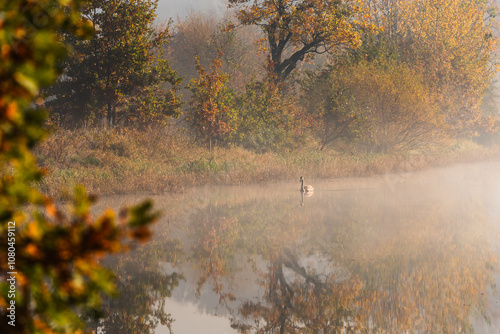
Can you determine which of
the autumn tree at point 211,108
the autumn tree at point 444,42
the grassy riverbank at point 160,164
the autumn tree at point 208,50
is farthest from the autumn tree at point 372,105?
the autumn tree at point 208,50

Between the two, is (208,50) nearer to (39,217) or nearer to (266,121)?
(266,121)

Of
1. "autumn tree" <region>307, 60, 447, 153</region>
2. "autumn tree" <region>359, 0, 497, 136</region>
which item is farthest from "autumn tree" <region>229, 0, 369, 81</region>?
"autumn tree" <region>359, 0, 497, 136</region>

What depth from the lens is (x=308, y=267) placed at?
Answer: 36.9ft

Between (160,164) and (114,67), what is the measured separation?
4.41 meters

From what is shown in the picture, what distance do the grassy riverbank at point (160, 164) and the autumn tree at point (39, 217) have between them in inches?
548

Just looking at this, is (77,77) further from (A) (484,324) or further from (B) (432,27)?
(B) (432,27)

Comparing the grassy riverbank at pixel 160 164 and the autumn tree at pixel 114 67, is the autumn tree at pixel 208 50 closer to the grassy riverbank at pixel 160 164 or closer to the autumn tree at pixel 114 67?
the grassy riverbank at pixel 160 164

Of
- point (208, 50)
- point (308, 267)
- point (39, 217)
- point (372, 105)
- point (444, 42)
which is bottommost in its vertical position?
point (308, 267)

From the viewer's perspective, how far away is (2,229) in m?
1.50

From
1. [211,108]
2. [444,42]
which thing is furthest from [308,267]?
[444,42]

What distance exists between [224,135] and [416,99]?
12.0 m

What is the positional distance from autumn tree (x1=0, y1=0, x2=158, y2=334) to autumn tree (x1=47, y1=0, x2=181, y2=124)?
20546mm

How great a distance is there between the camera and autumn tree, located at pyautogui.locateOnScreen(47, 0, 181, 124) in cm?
2188

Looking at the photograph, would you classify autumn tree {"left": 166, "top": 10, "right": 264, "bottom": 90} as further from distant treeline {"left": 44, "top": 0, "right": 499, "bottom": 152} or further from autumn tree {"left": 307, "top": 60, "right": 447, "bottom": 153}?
autumn tree {"left": 307, "top": 60, "right": 447, "bottom": 153}
